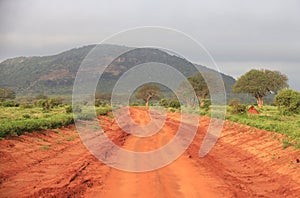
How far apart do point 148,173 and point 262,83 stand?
49790 mm

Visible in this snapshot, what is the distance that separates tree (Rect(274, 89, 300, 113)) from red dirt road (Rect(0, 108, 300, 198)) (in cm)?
1462

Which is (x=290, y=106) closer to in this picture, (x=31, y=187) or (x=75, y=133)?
(x=75, y=133)

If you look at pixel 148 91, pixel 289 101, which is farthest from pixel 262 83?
pixel 148 91

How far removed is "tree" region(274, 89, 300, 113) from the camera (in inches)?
1339

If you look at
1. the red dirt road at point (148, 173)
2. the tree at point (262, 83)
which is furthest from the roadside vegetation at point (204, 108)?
the red dirt road at point (148, 173)

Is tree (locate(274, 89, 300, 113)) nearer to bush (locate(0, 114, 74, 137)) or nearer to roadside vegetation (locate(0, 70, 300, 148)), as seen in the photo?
roadside vegetation (locate(0, 70, 300, 148))

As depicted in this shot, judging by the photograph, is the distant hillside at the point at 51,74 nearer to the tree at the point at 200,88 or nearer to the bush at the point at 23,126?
the tree at the point at 200,88

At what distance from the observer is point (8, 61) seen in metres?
183

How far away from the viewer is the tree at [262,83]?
58.9 meters

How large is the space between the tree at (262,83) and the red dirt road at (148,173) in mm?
39840

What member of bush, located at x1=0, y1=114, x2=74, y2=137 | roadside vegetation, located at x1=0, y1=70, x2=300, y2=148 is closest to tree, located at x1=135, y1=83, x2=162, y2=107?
roadside vegetation, located at x1=0, y1=70, x2=300, y2=148

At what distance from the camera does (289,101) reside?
114 ft

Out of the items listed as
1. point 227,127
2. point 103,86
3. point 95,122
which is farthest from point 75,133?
point 103,86

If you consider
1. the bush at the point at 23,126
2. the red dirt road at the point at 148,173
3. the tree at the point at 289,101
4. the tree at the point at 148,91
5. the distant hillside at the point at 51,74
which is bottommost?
the red dirt road at the point at 148,173
